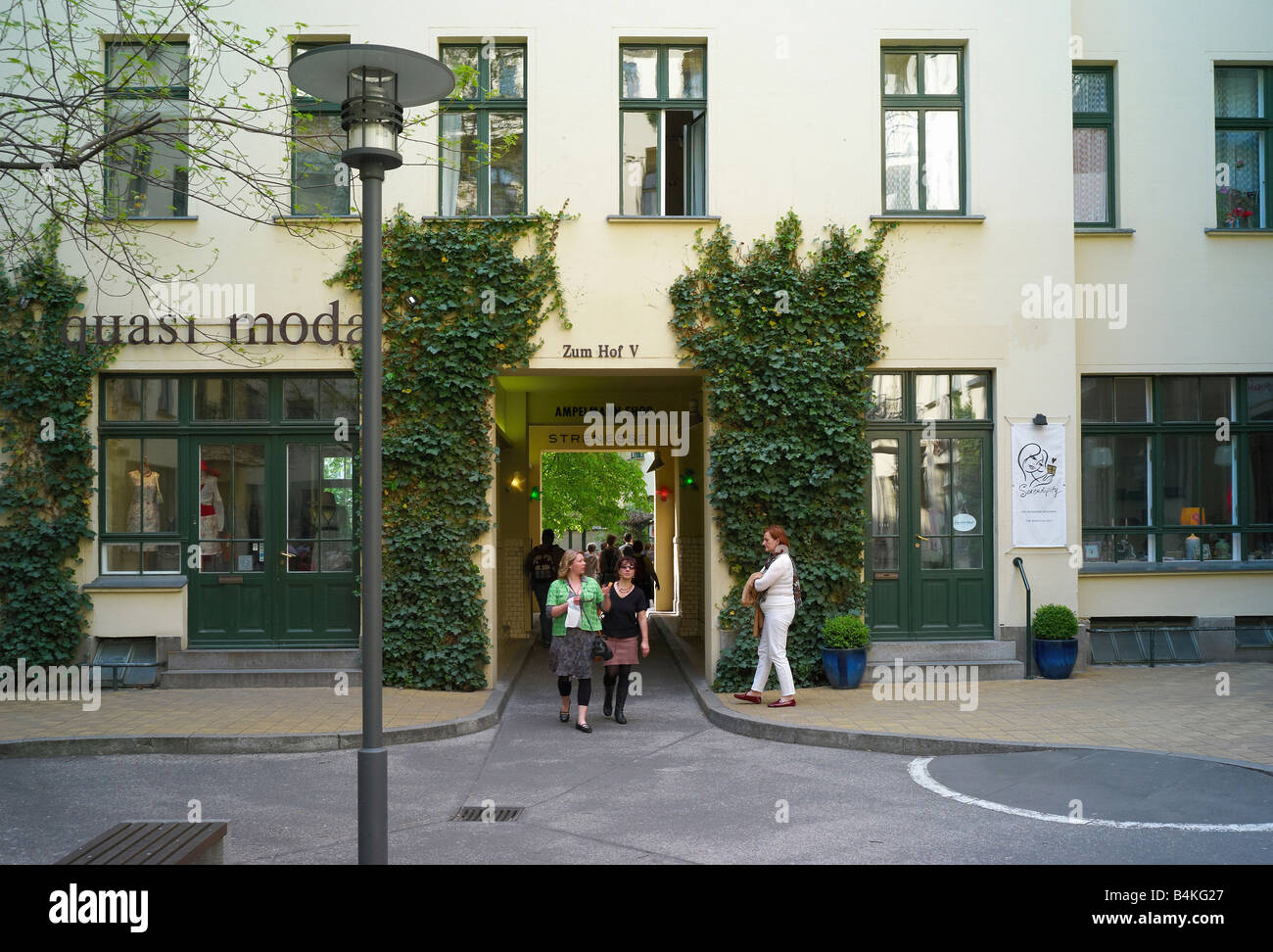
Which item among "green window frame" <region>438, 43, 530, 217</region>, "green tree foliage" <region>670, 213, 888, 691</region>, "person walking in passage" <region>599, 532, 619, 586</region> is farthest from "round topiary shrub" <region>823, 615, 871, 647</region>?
"person walking in passage" <region>599, 532, 619, 586</region>

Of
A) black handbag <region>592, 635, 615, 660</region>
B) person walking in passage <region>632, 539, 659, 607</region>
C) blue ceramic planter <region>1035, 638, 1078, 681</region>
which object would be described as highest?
person walking in passage <region>632, 539, 659, 607</region>

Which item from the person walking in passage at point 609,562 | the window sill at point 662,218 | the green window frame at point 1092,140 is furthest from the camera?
the person walking in passage at point 609,562

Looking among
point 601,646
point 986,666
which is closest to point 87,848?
point 601,646

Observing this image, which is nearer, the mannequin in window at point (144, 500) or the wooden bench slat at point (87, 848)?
the wooden bench slat at point (87, 848)

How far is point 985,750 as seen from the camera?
355 inches

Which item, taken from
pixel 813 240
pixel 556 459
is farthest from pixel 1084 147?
pixel 556 459

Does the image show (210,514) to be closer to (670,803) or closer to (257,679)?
(257,679)

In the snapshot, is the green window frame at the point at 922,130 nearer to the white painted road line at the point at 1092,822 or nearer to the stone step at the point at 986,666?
the stone step at the point at 986,666

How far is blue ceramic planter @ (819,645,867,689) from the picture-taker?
11.9 meters

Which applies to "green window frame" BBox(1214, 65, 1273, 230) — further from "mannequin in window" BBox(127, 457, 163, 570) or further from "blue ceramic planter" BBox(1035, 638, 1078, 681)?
"mannequin in window" BBox(127, 457, 163, 570)

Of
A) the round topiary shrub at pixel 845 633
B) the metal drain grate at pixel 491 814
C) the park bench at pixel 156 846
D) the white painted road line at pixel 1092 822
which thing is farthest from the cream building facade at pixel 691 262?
the park bench at pixel 156 846

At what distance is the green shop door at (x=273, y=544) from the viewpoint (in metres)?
12.6

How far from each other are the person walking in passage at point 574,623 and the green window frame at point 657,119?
4.56m

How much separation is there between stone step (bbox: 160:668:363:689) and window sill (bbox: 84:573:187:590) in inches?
40.4
